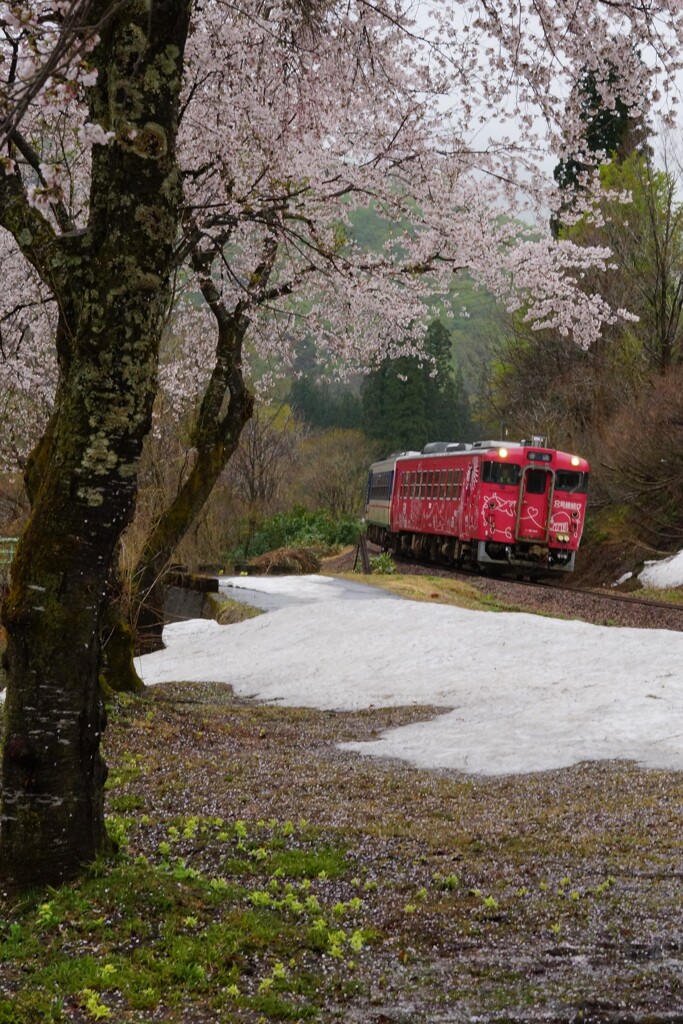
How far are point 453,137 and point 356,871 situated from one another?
325 inches

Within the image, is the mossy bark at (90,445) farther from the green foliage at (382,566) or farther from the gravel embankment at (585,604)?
the green foliage at (382,566)

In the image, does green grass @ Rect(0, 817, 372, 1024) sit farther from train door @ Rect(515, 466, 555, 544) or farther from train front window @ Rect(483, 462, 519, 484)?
train door @ Rect(515, 466, 555, 544)

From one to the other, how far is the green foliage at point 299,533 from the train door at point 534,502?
9.44 m

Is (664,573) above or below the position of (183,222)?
below

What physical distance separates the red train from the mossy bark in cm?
1963

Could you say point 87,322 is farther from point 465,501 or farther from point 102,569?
point 465,501

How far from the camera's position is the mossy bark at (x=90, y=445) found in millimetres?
4699

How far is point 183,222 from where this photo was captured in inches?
343

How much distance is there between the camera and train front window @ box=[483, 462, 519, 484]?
79.0ft

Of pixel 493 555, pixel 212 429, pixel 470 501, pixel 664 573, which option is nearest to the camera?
pixel 212 429

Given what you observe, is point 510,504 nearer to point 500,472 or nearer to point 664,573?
point 500,472

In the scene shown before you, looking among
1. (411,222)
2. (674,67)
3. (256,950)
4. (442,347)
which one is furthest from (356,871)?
(442,347)

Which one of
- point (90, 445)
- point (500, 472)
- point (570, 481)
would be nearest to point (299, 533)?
point (500, 472)

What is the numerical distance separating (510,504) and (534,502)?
677mm
